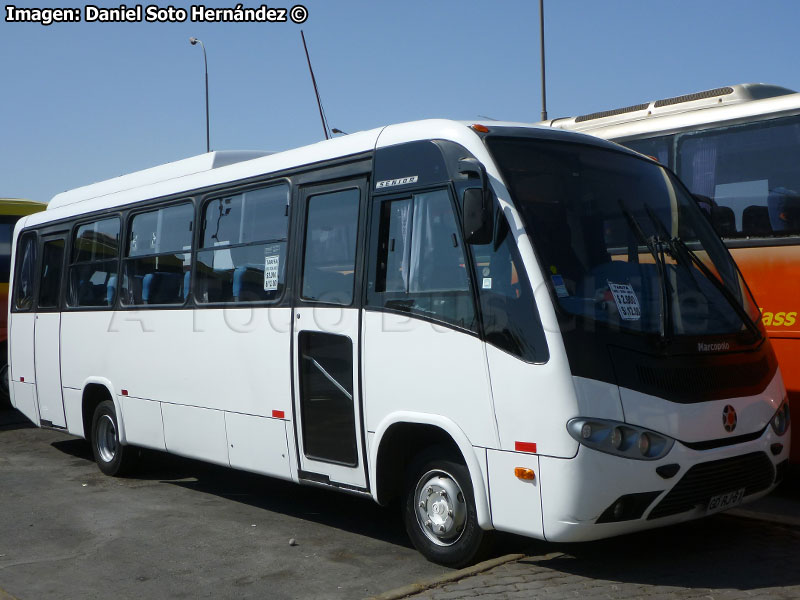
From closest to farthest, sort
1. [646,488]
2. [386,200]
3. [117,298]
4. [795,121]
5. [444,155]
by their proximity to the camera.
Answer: [646,488], [444,155], [386,200], [795,121], [117,298]

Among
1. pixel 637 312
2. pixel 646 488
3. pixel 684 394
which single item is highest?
pixel 637 312

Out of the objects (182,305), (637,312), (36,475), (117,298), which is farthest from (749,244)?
(36,475)

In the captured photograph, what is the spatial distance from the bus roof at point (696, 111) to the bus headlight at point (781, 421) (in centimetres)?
338

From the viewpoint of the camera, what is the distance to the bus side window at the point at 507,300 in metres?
5.82

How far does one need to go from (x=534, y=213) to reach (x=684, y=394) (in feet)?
4.74

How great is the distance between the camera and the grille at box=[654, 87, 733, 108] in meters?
9.79

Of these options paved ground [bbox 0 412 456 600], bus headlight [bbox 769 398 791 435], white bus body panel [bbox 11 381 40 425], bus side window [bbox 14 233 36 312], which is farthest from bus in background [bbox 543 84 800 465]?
white bus body panel [bbox 11 381 40 425]

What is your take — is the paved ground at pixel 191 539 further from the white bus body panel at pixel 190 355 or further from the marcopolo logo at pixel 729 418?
the marcopolo logo at pixel 729 418

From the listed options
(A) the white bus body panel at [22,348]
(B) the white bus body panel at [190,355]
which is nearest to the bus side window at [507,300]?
(B) the white bus body panel at [190,355]

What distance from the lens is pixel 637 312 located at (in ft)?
20.0

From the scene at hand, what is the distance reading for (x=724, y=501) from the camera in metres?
6.14

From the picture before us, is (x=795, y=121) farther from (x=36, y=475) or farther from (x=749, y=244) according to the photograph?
(x=36, y=475)

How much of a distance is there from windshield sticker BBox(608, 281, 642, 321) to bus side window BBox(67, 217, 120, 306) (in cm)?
638

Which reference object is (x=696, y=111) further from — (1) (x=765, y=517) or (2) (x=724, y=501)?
(2) (x=724, y=501)
